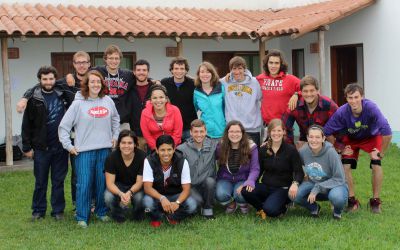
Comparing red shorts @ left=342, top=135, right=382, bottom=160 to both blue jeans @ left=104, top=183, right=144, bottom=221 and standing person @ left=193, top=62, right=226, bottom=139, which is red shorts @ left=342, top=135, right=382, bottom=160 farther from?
blue jeans @ left=104, top=183, right=144, bottom=221

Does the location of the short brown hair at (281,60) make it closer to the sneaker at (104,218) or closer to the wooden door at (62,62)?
the sneaker at (104,218)

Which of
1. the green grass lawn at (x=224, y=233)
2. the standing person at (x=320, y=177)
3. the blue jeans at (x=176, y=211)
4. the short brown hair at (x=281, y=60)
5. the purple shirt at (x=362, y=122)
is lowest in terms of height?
the green grass lawn at (x=224, y=233)

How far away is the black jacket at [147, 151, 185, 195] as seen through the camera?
21.3 feet

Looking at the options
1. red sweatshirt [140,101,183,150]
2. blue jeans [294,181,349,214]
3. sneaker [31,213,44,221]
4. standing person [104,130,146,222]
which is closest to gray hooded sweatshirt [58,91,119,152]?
standing person [104,130,146,222]

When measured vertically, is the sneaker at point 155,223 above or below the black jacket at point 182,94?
below

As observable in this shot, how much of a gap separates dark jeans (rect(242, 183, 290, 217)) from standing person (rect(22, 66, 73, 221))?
6.98 feet

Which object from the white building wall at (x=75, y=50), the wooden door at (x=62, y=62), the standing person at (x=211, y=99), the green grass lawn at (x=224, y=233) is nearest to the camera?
the green grass lawn at (x=224, y=233)

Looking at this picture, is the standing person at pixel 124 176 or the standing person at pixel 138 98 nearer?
the standing person at pixel 124 176

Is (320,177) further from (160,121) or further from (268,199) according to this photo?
(160,121)

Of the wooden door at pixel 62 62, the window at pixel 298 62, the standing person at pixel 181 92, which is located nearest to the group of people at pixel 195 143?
the standing person at pixel 181 92

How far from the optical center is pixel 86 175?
6.54 m

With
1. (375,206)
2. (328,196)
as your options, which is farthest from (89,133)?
(375,206)

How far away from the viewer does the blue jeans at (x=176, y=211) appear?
21.2 ft

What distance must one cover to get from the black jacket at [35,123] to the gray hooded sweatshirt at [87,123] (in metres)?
0.30
